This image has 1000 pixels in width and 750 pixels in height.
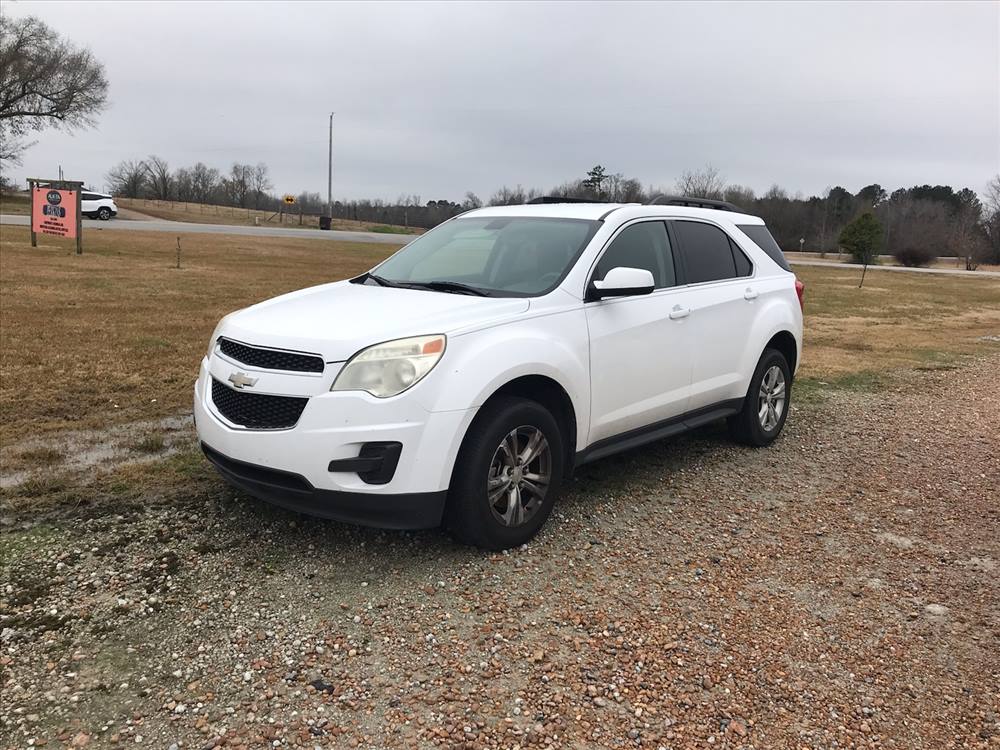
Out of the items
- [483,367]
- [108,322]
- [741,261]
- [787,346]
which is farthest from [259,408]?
[108,322]

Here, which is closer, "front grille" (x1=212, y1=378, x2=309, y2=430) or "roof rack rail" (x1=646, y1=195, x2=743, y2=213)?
"front grille" (x1=212, y1=378, x2=309, y2=430)

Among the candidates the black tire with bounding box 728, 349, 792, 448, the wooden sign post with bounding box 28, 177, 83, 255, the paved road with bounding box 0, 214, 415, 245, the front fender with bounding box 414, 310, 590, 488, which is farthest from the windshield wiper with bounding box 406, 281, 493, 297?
the paved road with bounding box 0, 214, 415, 245

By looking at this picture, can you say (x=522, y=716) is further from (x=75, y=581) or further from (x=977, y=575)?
(x=977, y=575)

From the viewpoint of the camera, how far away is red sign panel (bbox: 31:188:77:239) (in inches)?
798

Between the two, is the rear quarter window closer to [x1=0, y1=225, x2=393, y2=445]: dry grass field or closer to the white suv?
the white suv

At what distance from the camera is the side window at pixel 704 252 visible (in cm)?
516

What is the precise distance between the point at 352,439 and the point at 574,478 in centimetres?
209

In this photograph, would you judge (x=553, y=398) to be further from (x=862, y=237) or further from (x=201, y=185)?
(x=201, y=185)

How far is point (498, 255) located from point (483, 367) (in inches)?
51.9

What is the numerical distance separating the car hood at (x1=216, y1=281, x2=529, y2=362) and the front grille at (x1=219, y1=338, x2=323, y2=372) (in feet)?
0.11

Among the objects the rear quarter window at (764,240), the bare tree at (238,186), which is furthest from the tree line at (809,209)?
the rear quarter window at (764,240)

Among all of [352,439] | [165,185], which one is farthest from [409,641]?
[165,185]

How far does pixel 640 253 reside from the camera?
4781mm

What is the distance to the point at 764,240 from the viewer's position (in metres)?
6.09
